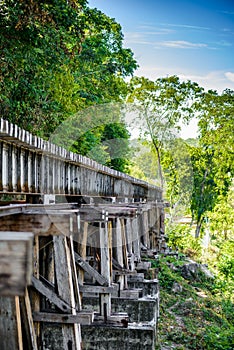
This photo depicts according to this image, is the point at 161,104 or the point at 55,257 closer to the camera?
the point at 55,257

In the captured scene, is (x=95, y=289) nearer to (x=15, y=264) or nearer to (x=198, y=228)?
(x=15, y=264)

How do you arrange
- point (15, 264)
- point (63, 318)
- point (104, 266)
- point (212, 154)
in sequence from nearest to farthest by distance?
point (15, 264), point (63, 318), point (104, 266), point (212, 154)

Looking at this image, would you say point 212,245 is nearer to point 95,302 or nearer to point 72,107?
point 72,107

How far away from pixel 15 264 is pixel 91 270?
623cm

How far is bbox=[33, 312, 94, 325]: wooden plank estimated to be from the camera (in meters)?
5.67

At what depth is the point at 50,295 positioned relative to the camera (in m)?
5.68

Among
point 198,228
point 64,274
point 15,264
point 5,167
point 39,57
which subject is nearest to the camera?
point 15,264

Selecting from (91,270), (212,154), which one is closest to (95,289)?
(91,270)

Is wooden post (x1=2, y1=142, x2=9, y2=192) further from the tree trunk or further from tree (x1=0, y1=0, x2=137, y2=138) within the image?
the tree trunk

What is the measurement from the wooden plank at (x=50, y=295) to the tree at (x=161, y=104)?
93.8ft

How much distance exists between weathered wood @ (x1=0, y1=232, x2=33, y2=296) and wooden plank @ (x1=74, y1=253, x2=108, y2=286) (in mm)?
5960

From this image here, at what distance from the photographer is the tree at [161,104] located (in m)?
34.2

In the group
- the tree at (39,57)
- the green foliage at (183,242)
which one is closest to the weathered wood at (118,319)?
the tree at (39,57)

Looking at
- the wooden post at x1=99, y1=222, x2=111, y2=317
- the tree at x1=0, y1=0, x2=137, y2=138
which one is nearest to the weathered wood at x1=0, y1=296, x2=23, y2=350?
the wooden post at x1=99, y1=222, x2=111, y2=317
